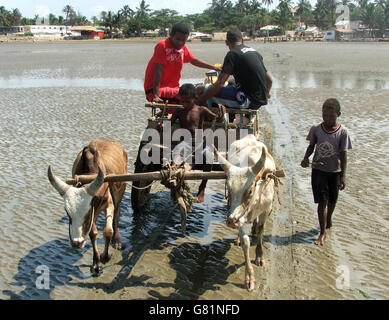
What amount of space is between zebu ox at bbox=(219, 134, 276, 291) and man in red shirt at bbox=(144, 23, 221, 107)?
1877 mm

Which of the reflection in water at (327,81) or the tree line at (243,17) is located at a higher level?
the tree line at (243,17)

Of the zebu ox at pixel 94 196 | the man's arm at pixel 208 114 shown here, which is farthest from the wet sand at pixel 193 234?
the man's arm at pixel 208 114

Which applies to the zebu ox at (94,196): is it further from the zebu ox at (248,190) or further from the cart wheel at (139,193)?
the zebu ox at (248,190)

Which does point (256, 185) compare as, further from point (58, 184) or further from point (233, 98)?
point (233, 98)

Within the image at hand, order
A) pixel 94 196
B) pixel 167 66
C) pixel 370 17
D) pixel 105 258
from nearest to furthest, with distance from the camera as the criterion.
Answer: pixel 94 196, pixel 105 258, pixel 167 66, pixel 370 17

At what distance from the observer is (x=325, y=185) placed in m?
6.14

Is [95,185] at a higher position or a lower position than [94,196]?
higher

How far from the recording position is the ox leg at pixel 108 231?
5508 mm

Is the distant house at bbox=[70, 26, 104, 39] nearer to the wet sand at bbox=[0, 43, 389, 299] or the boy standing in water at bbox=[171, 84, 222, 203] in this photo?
the wet sand at bbox=[0, 43, 389, 299]

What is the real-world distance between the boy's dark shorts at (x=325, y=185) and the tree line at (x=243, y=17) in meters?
95.1

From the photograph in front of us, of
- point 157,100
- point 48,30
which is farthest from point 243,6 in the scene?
point 157,100

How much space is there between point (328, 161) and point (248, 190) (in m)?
1.83
